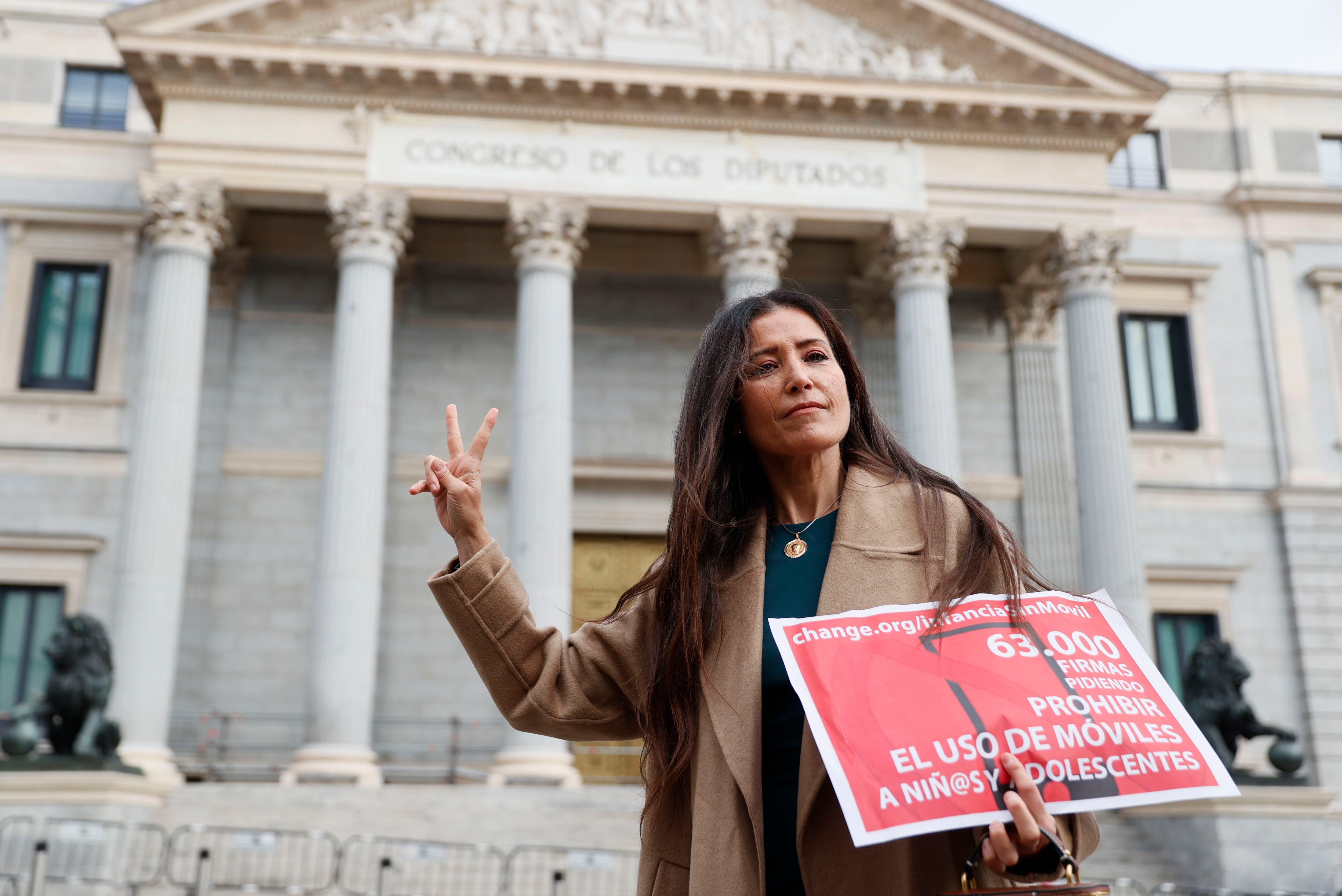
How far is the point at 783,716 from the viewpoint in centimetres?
244

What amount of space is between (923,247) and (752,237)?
318cm

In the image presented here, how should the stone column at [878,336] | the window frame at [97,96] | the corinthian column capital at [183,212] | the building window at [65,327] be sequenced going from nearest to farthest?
the corinthian column capital at [183,212] < the building window at [65,327] < the stone column at [878,336] < the window frame at [97,96]

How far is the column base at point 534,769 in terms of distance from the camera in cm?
1906

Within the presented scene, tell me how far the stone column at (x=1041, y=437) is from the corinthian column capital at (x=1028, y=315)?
11mm

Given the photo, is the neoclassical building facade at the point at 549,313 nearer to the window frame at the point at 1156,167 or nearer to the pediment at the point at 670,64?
the pediment at the point at 670,64

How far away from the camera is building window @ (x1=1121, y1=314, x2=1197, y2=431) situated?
26.5m

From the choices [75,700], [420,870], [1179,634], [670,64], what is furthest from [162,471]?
[1179,634]

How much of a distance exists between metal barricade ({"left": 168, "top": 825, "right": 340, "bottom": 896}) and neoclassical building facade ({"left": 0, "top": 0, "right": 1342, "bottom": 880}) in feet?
9.93

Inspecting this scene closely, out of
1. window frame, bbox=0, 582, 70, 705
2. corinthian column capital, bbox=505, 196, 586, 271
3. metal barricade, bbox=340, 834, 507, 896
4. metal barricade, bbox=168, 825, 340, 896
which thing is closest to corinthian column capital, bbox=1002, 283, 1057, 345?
corinthian column capital, bbox=505, 196, 586, 271

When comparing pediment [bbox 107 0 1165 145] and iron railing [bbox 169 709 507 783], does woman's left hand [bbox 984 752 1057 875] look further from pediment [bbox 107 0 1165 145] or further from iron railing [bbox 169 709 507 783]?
pediment [bbox 107 0 1165 145]

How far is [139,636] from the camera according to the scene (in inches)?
747

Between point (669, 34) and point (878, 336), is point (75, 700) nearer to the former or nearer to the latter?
point (669, 34)

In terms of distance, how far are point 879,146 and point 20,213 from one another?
16635mm

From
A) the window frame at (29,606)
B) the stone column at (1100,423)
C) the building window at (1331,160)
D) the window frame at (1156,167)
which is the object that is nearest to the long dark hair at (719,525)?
the stone column at (1100,423)
